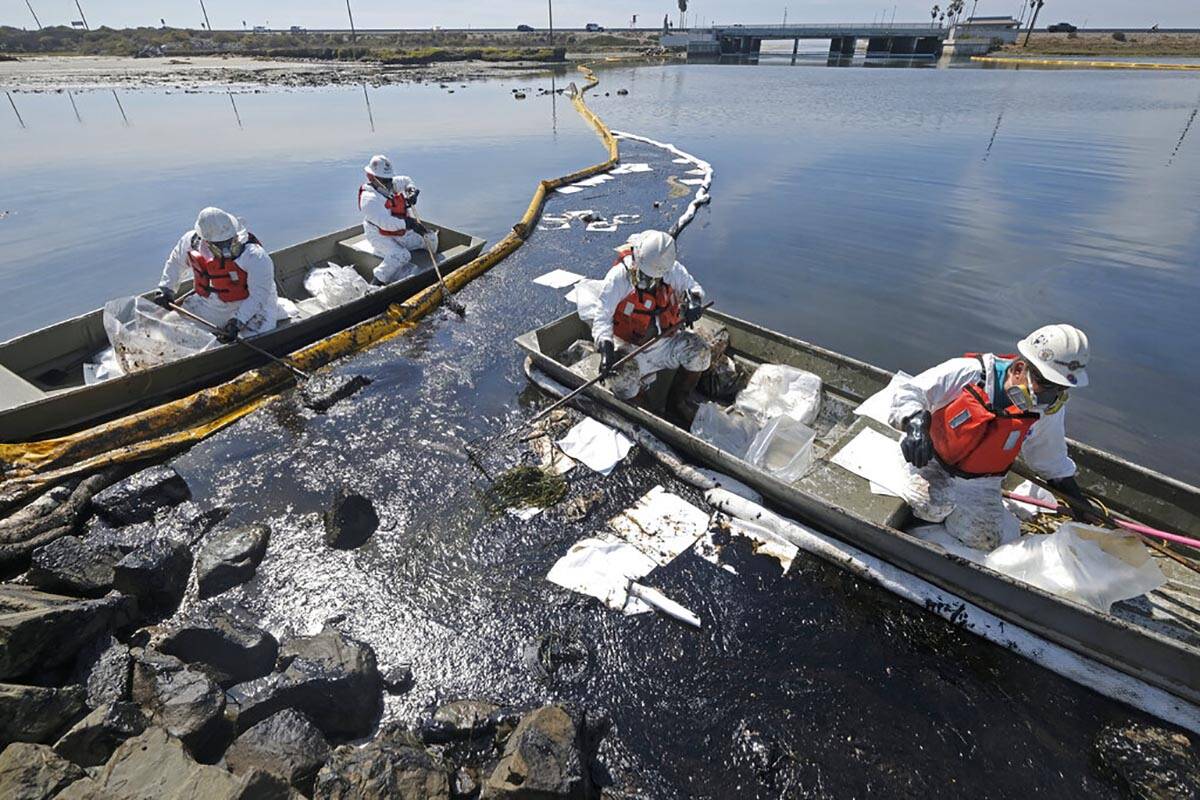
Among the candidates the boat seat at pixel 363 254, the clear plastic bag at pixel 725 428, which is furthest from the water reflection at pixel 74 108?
the clear plastic bag at pixel 725 428

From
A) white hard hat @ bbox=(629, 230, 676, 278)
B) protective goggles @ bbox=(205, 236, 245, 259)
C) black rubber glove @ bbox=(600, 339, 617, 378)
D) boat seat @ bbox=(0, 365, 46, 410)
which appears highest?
white hard hat @ bbox=(629, 230, 676, 278)

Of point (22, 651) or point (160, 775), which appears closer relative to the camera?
point (160, 775)

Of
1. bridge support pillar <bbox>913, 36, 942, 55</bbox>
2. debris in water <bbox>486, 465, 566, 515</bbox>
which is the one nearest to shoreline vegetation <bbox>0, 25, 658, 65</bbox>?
bridge support pillar <bbox>913, 36, 942, 55</bbox>

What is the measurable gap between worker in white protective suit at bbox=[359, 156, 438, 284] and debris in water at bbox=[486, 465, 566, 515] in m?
5.98

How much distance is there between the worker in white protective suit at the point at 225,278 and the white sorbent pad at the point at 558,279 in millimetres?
5277

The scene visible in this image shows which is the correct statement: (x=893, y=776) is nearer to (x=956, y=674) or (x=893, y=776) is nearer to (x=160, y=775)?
(x=956, y=674)

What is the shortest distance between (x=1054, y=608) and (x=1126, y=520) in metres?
1.63

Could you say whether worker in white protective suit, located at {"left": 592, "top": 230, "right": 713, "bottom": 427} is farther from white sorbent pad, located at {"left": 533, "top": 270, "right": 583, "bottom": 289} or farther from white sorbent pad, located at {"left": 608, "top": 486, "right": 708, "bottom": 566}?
white sorbent pad, located at {"left": 533, "top": 270, "right": 583, "bottom": 289}

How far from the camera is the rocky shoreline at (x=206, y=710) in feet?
10.3

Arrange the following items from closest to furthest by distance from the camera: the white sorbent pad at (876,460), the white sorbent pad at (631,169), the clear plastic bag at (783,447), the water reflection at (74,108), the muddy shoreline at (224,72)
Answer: the white sorbent pad at (876,460) < the clear plastic bag at (783,447) < the white sorbent pad at (631,169) < the water reflection at (74,108) < the muddy shoreline at (224,72)

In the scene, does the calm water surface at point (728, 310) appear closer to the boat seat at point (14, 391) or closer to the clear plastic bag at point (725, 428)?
the clear plastic bag at point (725, 428)

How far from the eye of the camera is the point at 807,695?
15.3ft

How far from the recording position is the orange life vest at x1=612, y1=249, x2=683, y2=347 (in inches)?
274

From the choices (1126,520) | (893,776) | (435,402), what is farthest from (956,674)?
(435,402)
